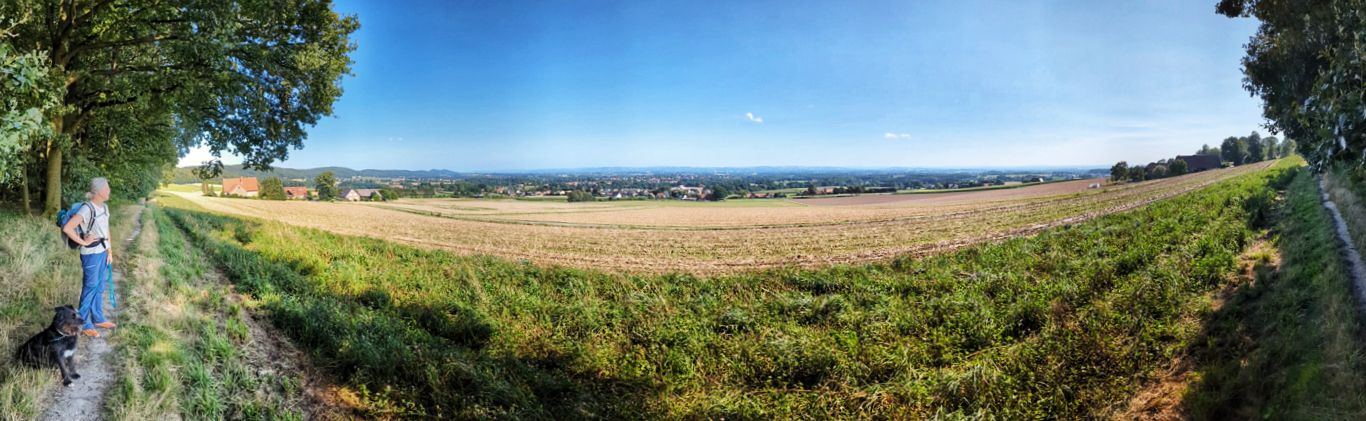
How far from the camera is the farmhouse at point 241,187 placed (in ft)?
217

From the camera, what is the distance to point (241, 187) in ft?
224

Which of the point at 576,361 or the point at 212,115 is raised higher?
the point at 212,115

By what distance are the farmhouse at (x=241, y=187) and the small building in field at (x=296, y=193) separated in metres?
3.49

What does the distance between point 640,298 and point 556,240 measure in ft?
44.7

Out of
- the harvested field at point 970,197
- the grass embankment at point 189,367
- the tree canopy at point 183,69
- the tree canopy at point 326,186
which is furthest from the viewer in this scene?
the tree canopy at point 326,186

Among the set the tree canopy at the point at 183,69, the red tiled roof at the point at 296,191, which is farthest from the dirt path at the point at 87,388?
the red tiled roof at the point at 296,191

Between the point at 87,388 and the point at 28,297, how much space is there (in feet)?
11.5

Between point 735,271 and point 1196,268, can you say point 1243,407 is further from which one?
point 735,271

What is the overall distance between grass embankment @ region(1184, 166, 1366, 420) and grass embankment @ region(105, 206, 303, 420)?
30.6 feet

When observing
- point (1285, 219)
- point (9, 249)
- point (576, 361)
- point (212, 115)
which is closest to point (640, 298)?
point (576, 361)

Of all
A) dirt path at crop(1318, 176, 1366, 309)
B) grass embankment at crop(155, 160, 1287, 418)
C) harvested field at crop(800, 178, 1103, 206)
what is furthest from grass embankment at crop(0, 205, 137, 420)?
harvested field at crop(800, 178, 1103, 206)

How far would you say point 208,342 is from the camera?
5.79 metres

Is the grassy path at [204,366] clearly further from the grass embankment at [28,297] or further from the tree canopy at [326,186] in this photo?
the tree canopy at [326,186]

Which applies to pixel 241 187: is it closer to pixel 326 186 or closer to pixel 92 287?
pixel 326 186
